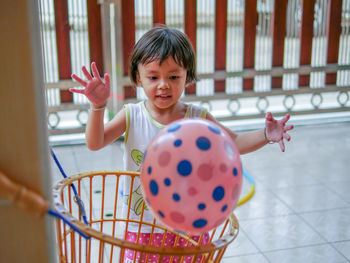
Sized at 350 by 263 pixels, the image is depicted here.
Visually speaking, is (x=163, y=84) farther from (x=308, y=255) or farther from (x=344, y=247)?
(x=344, y=247)

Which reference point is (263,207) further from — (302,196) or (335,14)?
(335,14)

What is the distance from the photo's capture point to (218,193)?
3.30ft

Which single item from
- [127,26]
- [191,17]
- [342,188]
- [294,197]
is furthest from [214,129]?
[191,17]

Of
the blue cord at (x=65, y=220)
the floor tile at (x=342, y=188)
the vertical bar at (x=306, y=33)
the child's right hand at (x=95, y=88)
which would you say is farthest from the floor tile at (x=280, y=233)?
the vertical bar at (x=306, y=33)

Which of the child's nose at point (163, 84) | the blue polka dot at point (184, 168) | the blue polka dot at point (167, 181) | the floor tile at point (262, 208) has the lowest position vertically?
the floor tile at point (262, 208)

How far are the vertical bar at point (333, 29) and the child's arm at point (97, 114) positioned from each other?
12.0 ft

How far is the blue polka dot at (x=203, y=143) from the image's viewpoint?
100 centimetres

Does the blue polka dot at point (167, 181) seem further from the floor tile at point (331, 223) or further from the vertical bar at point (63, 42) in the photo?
the vertical bar at point (63, 42)

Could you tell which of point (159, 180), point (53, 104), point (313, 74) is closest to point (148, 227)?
point (159, 180)

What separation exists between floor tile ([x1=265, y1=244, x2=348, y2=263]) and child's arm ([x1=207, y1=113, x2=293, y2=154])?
928 millimetres

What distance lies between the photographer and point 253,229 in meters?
2.64

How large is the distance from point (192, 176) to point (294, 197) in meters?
2.22

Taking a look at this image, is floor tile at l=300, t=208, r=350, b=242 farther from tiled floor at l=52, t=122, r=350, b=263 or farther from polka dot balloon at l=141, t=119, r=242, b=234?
polka dot balloon at l=141, t=119, r=242, b=234

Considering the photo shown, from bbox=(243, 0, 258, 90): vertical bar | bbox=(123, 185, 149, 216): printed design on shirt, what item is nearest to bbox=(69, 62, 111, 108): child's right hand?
bbox=(123, 185, 149, 216): printed design on shirt
